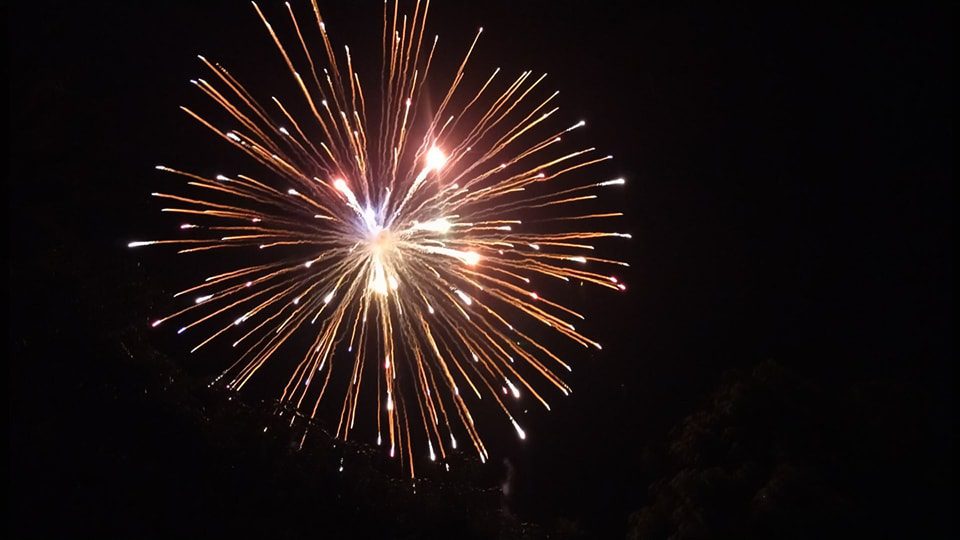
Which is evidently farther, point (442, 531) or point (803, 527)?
point (442, 531)

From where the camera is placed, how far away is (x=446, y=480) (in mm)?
9773

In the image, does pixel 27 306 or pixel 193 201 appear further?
pixel 193 201

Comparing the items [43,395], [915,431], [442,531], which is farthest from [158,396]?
[915,431]

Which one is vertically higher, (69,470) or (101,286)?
(101,286)

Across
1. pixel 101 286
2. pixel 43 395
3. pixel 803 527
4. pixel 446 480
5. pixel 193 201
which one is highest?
pixel 193 201

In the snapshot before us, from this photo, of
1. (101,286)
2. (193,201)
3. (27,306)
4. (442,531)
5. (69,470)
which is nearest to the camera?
(69,470)

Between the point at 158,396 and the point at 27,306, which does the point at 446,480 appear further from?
the point at 27,306

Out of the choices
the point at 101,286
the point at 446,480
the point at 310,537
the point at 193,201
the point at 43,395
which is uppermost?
the point at 193,201

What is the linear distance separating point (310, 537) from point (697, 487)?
4.24 m

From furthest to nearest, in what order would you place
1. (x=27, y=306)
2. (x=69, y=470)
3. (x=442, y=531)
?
(x=442, y=531) < (x=27, y=306) < (x=69, y=470)

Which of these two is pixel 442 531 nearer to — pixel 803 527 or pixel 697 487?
pixel 697 487

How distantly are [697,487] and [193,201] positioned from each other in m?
6.14

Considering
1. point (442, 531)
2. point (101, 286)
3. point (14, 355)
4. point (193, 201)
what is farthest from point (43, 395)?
point (442, 531)

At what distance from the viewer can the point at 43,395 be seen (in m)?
6.82
